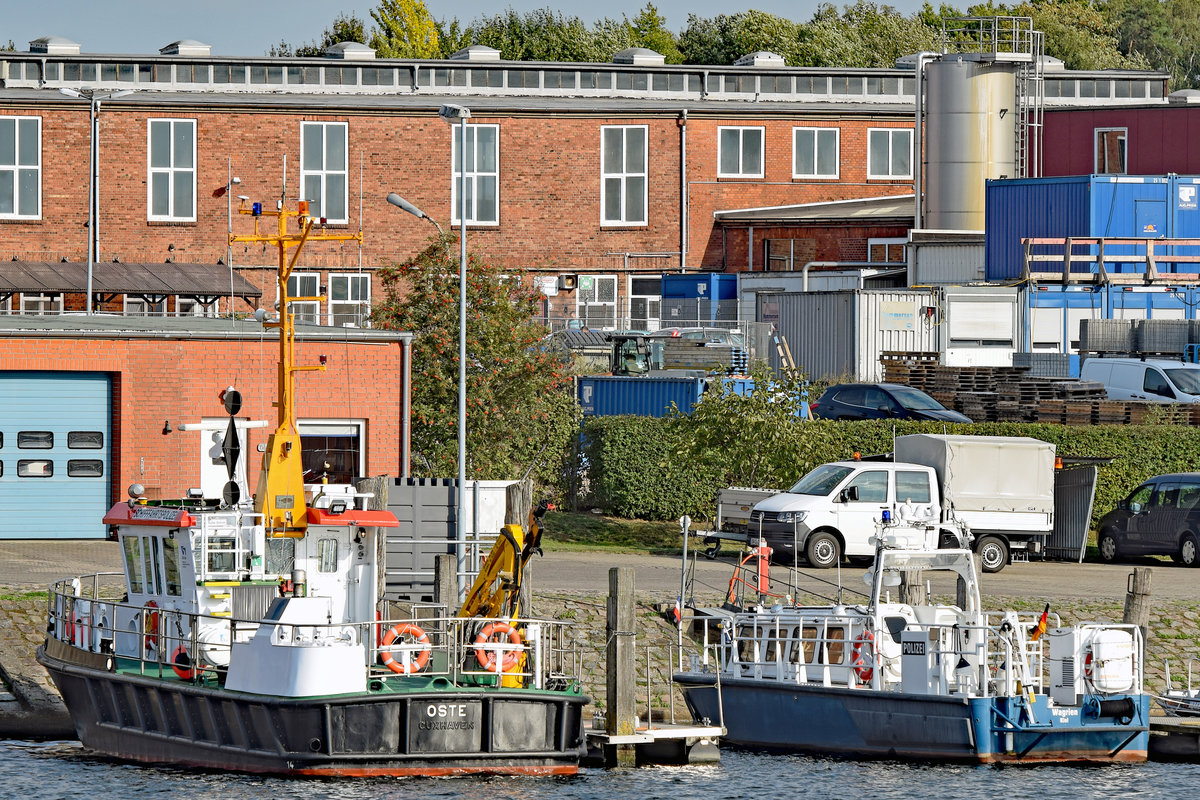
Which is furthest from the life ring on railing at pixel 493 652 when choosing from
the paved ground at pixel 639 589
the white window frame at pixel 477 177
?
the white window frame at pixel 477 177

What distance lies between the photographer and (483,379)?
3788 centimetres

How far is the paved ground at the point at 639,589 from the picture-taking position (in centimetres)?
2506

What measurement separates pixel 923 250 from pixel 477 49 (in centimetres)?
1884

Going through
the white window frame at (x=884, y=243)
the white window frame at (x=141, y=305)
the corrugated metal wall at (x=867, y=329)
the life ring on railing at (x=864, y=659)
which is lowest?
the life ring on railing at (x=864, y=659)

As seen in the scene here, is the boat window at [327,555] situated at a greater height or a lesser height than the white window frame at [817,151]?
lesser

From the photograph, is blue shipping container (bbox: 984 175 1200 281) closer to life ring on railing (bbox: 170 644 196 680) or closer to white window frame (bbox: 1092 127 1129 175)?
white window frame (bbox: 1092 127 1129 175)

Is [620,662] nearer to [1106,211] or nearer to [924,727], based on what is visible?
[924,727]

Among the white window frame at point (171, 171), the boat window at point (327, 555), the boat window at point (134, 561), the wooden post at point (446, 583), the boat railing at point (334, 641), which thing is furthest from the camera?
the white window frame at point (171, 171)

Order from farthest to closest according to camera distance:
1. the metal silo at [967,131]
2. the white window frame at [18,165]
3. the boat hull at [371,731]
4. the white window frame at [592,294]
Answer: the white window frame at [592,294], the metal silo at [967,131], the white window frame at [18,165], the boat hull at [371,731]

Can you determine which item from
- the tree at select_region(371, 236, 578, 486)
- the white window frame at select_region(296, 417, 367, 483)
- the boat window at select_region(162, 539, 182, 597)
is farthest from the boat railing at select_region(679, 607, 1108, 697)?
the tree at select_region(371, 236, 578, 486)

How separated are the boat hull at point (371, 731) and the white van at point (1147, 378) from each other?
2273cm

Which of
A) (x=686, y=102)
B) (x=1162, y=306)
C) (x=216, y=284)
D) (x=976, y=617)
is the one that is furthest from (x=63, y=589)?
(x=686, y=102)

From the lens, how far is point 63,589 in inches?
998

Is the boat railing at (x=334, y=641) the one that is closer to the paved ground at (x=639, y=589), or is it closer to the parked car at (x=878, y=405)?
the paved ground at (x=639, y=589)
